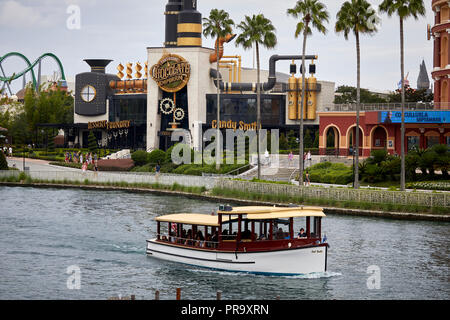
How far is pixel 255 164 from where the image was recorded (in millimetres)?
77938

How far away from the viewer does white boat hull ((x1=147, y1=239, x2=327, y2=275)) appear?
33875 millimetres

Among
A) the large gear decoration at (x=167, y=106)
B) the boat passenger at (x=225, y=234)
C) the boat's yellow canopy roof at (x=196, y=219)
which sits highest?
the large gear decoration at (x=167, y=106)

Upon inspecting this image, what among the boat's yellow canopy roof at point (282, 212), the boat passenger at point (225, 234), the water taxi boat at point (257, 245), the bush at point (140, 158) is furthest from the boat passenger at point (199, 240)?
the bush at point (140, 158)

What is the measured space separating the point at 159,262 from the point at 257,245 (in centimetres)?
603

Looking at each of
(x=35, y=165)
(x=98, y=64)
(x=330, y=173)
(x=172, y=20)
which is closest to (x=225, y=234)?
(x=330, y=173)

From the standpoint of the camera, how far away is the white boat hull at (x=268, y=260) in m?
33.9

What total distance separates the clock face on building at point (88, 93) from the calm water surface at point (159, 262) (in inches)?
2195

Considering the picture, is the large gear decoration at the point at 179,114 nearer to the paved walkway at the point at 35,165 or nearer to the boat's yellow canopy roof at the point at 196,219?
the paved walkway at the point at 35,165

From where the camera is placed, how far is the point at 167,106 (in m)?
101

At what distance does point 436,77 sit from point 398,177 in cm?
1926

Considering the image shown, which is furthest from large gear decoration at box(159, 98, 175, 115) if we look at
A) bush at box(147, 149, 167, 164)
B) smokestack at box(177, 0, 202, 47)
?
bush at box(147, 149, 167, 164)

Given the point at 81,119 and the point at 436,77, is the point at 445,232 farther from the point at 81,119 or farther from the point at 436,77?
the point at 81,119

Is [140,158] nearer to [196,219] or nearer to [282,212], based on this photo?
[196,219]
